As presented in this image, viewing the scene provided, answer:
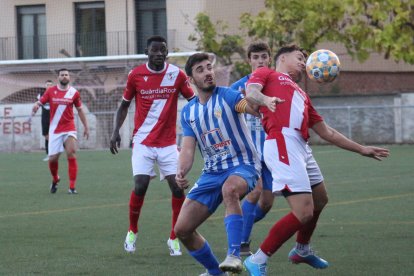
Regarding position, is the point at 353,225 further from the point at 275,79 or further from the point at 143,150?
the point at 275,79

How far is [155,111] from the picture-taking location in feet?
34.4

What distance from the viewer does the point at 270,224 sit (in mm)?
11875

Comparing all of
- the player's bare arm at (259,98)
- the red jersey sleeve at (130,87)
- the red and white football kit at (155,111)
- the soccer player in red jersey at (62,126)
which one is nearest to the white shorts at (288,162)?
the player's bare arm at (259,98)

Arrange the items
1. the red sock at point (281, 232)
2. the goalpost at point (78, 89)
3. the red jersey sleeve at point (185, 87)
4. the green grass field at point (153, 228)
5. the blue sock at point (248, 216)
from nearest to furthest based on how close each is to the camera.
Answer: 1. the red sock at point (281, 232)
2. the green grass field at point (153, 228)
3. the blue sock at point (248, 216)
4. the red jersey sleeve at point (185, 87)
5. the goalpost at point (78, 89)

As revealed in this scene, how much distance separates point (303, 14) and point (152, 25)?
7801 mm

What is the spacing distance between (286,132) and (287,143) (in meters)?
0.09

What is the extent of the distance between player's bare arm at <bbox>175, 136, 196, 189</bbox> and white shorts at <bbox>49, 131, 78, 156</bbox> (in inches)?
371

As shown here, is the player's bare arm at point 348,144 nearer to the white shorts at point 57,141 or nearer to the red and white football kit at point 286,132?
the red and white football kit at point 286,132

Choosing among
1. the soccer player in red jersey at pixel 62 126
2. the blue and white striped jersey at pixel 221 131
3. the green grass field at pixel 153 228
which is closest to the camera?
the blue and white striped jersey at pixel 221 131

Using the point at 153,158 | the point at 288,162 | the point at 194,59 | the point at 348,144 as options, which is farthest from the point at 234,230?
the point at 153,158

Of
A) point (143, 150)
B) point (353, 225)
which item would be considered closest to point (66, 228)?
point (143, 150)

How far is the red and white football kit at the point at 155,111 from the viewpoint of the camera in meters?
10.4

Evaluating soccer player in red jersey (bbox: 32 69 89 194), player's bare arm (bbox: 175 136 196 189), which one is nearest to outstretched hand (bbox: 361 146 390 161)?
player's bare arm (bbox: 175 136 196 189)

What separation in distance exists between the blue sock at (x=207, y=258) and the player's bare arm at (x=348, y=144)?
133cm
